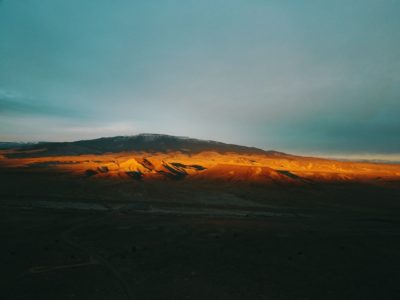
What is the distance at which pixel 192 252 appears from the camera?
65.0ft

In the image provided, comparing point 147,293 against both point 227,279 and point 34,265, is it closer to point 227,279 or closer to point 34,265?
point 227,279

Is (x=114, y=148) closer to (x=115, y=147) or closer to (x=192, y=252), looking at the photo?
(x=115, y=147)

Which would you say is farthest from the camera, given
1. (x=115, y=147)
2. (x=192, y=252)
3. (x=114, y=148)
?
(x=115, y=147)

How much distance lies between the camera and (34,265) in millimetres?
16562

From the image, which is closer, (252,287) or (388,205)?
(252,287)

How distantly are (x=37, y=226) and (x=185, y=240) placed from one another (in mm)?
14165

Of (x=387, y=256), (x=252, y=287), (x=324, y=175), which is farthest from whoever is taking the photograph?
(x=324, y=175)

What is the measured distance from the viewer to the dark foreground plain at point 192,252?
45.8 feet

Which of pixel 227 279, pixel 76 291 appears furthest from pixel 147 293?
pixel 227 279

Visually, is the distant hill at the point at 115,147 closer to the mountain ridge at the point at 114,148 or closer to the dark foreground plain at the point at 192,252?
the mountain ridge at the point at 114,148

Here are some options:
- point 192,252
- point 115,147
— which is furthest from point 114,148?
point 192,252

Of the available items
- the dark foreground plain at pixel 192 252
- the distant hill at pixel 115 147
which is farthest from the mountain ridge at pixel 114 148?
the dark foreground plain at pixel 192 252

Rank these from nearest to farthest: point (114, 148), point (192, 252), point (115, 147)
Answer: point (192, 252) < point (114, 148) < point (115, 147)

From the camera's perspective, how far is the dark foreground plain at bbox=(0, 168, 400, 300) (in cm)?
1395
